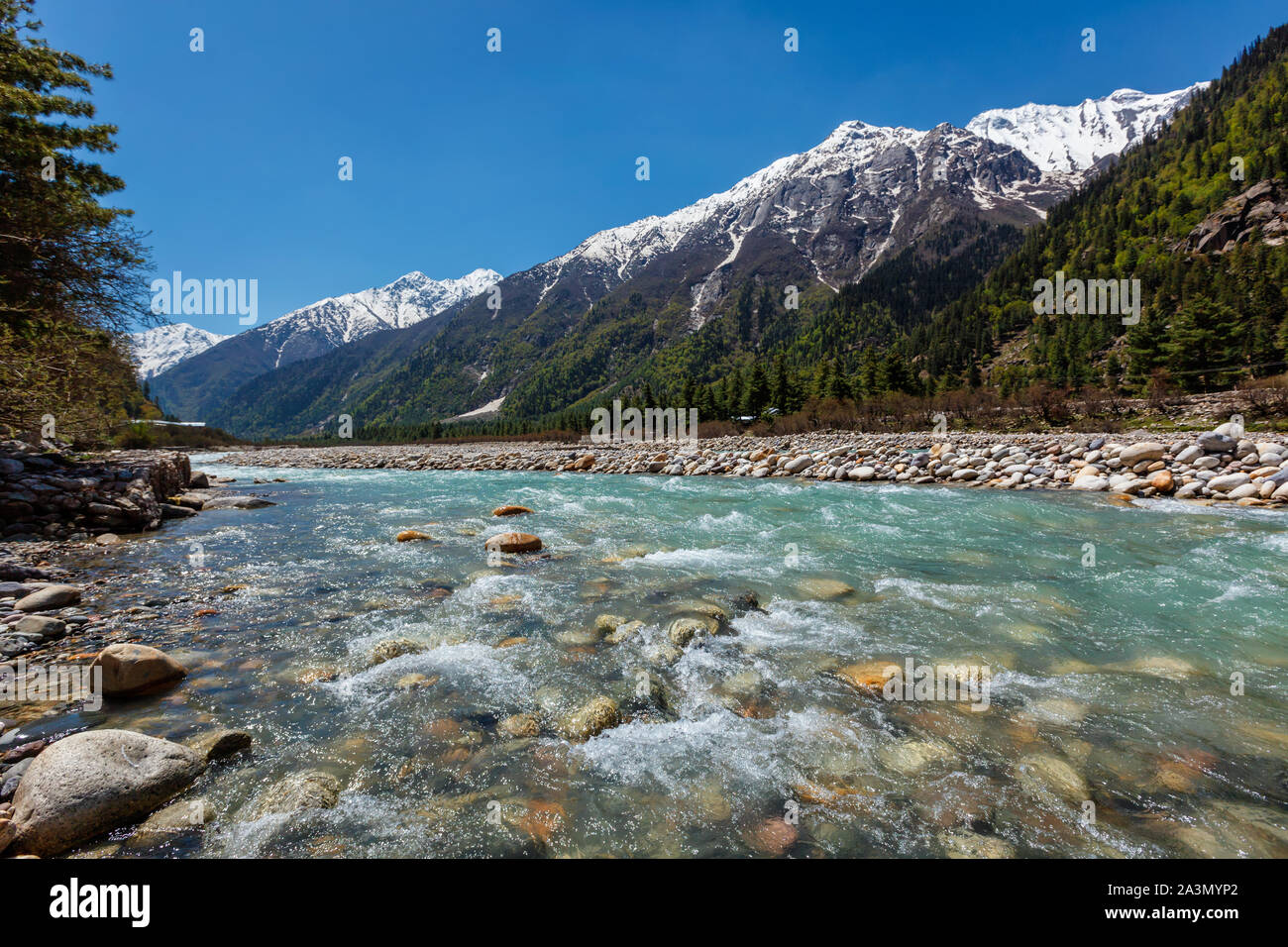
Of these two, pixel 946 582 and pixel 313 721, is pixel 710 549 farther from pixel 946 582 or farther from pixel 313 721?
pixel 313 721

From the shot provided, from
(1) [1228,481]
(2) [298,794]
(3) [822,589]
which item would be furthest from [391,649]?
(1) [1228,481]

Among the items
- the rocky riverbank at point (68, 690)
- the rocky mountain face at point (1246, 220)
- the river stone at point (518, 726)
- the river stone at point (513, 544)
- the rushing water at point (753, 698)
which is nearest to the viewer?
the rocky riverbank at point (68, 690)

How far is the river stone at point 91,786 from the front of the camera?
3160 millimetres

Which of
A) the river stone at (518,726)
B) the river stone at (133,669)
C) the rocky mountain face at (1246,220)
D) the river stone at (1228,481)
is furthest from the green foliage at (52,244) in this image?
the rocky mountain face at (1246,220)

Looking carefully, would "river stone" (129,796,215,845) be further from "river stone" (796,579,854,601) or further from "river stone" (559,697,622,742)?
"river stone" (796,579,854,601)

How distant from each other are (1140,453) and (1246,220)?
103 meters

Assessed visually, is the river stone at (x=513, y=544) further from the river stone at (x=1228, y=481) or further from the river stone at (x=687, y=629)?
the river stone at (x=1228, y=481)

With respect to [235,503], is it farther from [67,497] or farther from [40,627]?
[40,627]

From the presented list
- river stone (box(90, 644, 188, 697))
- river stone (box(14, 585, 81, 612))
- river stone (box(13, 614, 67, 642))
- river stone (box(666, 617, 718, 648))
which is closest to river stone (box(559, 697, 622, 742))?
river stone (box(666, 617, 718, 648))

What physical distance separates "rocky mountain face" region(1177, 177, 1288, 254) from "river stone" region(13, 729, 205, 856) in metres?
121

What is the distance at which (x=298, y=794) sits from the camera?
3742 millimetres

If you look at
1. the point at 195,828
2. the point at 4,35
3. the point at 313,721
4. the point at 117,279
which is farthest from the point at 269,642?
the point at 4,35

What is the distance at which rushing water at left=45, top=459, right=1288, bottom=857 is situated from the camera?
351cm

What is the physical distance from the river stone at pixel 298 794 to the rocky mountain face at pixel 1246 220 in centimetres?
11995
